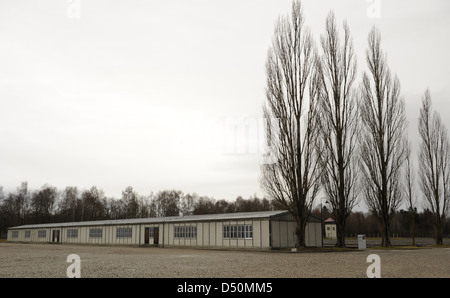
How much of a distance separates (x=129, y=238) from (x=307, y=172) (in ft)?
77.6

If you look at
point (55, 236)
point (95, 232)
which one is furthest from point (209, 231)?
point (55, 236)

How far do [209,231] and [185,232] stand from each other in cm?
341

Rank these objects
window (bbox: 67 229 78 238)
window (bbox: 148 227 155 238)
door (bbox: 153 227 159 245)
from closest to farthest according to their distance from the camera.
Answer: door (bbox: 153 227 159 245), window (bbox: 148 227 155 238), window (bbox: 67 229 78 238)

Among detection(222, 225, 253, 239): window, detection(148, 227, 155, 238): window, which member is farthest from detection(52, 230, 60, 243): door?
detection(222, 225, 253, 239): window

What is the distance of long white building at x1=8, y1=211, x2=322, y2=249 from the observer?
100 feet

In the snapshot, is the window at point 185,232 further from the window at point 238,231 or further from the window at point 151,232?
the window at point 238,231

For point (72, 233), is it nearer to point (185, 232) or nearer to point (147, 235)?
point (147, 235)

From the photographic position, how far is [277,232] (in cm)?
3061

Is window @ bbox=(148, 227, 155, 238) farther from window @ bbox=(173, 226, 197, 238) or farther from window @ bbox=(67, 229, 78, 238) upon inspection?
window @ bbox=(67, 229, 78, 238)

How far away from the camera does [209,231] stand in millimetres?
34094

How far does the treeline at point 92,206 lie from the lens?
91.4 meters

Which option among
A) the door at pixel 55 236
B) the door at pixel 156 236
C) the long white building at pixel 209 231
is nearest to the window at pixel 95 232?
the long white building at pixel 209 231
